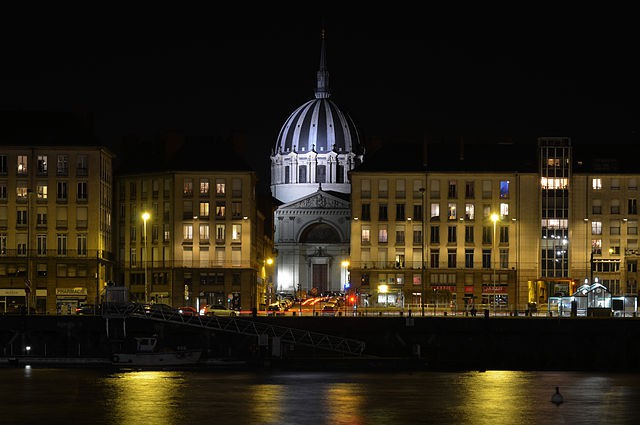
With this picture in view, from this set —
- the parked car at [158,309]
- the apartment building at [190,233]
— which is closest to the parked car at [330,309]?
the apartment building at [190,233]

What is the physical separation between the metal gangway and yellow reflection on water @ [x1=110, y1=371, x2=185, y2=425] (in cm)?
1074

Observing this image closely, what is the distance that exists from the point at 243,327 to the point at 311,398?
32301 mm

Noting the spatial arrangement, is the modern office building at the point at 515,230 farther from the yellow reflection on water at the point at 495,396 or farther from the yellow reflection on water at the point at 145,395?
the yellow reflection on water at the point at 145,395

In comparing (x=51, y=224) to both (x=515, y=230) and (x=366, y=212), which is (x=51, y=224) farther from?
(x=515, y=230)

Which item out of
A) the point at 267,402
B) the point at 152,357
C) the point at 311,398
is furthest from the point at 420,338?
the point at 267,402

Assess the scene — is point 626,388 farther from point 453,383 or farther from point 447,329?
point 447,329

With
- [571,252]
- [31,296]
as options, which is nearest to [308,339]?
[31,296]

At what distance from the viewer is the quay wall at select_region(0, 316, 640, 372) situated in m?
122

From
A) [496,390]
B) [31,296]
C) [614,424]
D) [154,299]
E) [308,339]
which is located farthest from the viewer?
[154,299]

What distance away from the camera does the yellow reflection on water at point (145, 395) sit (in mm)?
82750

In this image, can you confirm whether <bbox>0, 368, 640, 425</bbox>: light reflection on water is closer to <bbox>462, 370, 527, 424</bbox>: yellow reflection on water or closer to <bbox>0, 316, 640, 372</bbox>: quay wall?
<bbox>462, 370, 527, 424</bbox>: yellow reflection on water

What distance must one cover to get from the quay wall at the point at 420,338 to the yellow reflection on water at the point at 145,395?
477 inches

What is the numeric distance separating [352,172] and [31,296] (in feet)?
111

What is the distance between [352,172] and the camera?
542 ft
